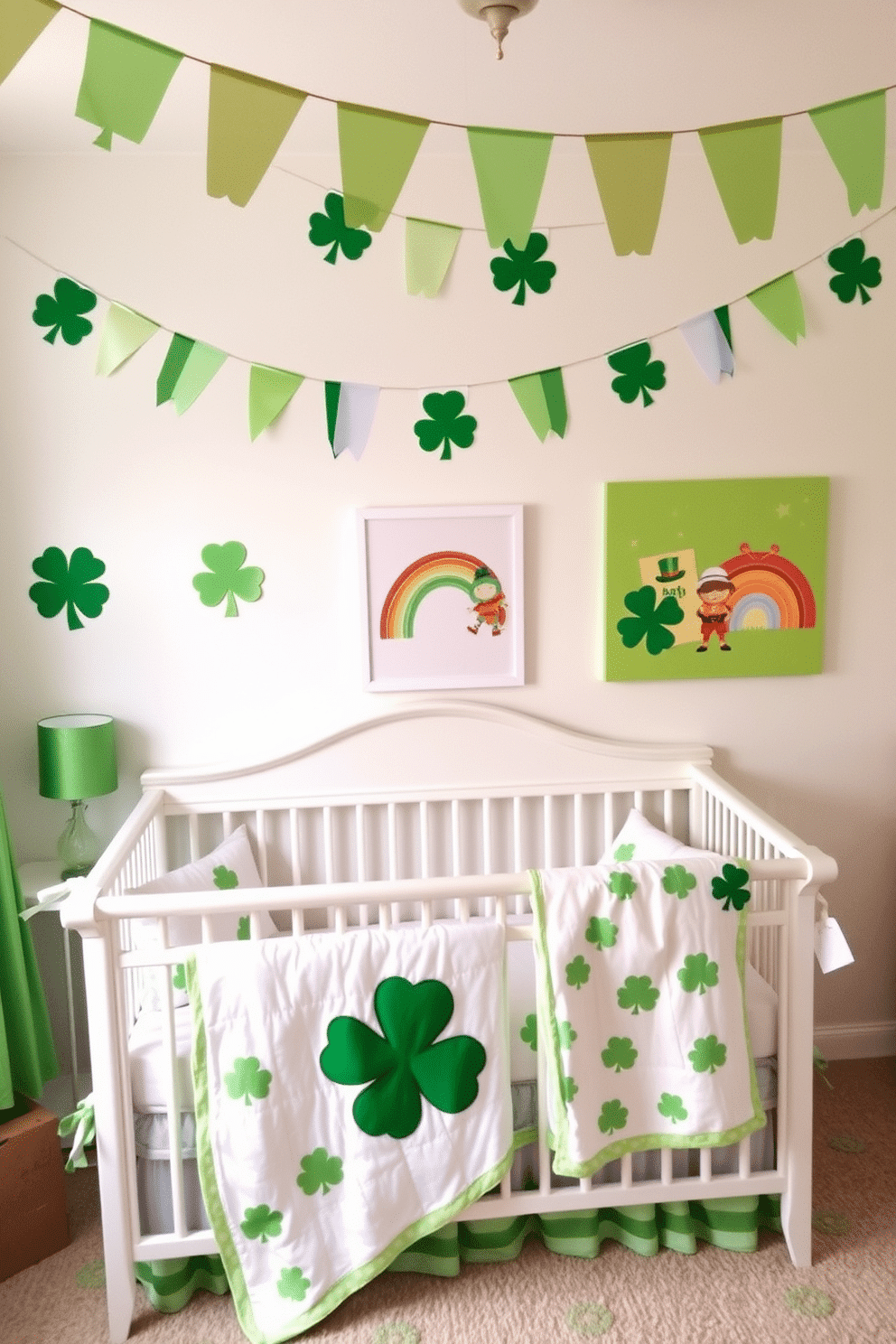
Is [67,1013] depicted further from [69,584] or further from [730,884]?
[730,884]

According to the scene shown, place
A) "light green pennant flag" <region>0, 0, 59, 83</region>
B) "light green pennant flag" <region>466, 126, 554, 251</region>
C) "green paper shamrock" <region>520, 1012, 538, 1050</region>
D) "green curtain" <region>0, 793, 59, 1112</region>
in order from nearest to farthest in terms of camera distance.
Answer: "light green pennant flag" <region>0, 0, 59, 83</region> < "light green pennant flag" <region>466, 126, 554, 251</region> < "green paper shamrock" <region>520, 1012, 538, 1050</region> < "green curtain" <region>0, 793, 59, 1112</region>

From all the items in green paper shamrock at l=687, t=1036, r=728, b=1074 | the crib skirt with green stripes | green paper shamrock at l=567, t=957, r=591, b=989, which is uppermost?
green paper shamrock at l=567, t=957, r=591, b=989

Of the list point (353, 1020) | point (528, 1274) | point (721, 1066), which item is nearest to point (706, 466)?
point (721, 1066)

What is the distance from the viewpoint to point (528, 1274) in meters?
2.13

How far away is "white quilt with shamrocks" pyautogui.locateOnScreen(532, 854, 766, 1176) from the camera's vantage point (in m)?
1.99

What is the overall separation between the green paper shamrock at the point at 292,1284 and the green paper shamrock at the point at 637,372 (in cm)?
192

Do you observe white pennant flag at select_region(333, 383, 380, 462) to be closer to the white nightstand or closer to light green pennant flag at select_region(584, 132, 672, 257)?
light green pennant flag at select_region(584, 132, 672, 257)

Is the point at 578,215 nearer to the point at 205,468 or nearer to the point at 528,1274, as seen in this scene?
the point at 205,468

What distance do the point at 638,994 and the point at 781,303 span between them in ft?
5.23

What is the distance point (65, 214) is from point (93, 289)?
17cm

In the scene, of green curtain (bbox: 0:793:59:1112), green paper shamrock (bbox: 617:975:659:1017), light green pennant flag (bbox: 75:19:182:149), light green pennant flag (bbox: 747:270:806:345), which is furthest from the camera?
light green pennant flag (bbox: 747:270:806:345)

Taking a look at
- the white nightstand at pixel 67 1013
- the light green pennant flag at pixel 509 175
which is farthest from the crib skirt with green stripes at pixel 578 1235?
the light green pennant flag at pixel 509 175

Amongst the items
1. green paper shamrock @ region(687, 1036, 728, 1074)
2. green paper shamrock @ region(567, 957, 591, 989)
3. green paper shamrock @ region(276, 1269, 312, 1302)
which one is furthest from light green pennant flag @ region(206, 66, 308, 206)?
green paper shamrock @ region(276, 1269, 312, 1302)

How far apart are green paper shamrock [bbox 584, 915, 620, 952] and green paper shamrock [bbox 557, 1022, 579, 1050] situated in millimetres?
142
